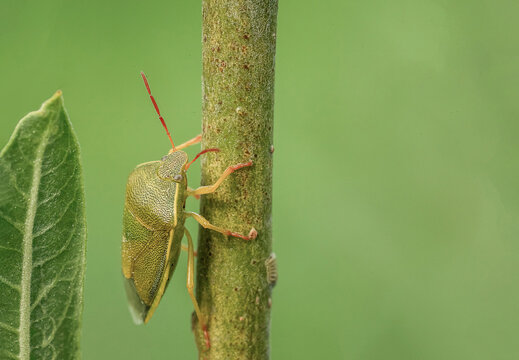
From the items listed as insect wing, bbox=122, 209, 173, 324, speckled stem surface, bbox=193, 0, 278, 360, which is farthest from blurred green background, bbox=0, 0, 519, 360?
speckled stem surface, bbox=193, 0, 278, 360

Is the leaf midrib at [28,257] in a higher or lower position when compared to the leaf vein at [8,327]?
higher

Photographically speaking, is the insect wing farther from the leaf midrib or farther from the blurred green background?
the leaf midrib

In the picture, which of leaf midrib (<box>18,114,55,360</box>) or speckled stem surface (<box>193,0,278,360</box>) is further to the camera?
speckled stem surface (<box>193,0,278,360</box>)

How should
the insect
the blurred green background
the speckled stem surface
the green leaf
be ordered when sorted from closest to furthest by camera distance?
the green leaf < the speckled stem surface < the insect < the blurred green background

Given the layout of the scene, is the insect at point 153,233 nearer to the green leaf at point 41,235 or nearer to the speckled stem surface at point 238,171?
the speckled stem surface at point 238,171

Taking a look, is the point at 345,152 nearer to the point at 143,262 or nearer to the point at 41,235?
the point at 143,262

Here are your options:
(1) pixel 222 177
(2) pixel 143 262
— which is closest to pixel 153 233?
(2) pixel 143 262

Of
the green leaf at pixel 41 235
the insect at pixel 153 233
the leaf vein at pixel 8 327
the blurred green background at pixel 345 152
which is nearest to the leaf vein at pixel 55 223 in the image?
the green leaf at pixel 41 235

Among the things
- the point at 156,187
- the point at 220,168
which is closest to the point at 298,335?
the point at 156,187
